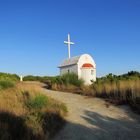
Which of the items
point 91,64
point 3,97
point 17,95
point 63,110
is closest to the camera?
point 63,110

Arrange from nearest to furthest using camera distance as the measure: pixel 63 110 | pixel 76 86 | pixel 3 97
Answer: pixel 63 110, pixel 3 97, pixel 76 86

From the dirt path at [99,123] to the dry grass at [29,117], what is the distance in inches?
16.7

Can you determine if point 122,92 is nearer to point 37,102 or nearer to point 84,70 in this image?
point 37,102

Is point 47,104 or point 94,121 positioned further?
point 47,104

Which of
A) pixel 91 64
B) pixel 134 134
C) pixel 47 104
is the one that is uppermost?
pixel 91 64

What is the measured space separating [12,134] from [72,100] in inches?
317

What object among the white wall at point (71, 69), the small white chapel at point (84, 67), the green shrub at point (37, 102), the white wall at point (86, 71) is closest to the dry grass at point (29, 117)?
the green shrub at point (37, 102)

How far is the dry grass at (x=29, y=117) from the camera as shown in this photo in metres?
9.84

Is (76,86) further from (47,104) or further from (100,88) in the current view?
(47,104)

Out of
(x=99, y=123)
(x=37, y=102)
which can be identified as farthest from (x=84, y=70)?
A: (x=99, y=123)

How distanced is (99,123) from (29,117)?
265 cm

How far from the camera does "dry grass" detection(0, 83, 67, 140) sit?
984 centimetres

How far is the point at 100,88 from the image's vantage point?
1980 centimetres

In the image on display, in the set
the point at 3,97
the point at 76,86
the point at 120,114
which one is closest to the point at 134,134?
the point at 120,114
